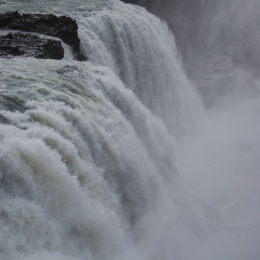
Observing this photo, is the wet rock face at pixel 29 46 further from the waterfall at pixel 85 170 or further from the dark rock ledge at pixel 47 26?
the dark rock ledge at pixel 47 26

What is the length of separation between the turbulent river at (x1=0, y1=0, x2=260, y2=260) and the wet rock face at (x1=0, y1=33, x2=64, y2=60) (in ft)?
1.43

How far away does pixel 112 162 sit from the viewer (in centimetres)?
912

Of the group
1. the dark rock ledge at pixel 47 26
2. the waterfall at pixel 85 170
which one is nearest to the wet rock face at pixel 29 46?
the waterfall at pixel 85 170

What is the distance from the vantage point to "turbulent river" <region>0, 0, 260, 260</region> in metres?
6.67

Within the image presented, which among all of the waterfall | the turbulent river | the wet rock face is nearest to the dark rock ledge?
the turbulent river

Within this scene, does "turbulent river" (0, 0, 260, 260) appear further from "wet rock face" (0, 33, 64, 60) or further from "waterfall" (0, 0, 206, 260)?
"wet rock face" (0, 33, 64, 60)

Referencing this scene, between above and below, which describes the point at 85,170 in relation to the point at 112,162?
above

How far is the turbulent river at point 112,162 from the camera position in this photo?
6668mm

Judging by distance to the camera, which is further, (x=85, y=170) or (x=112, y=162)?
(x=112, y=162)

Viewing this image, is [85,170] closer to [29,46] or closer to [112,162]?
[112,162]

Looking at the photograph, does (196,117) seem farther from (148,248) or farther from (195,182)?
(148,248)

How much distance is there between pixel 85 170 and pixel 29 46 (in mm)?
5300

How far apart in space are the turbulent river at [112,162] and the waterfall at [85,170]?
0.07ft

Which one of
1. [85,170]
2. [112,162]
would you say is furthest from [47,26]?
[85,170]
